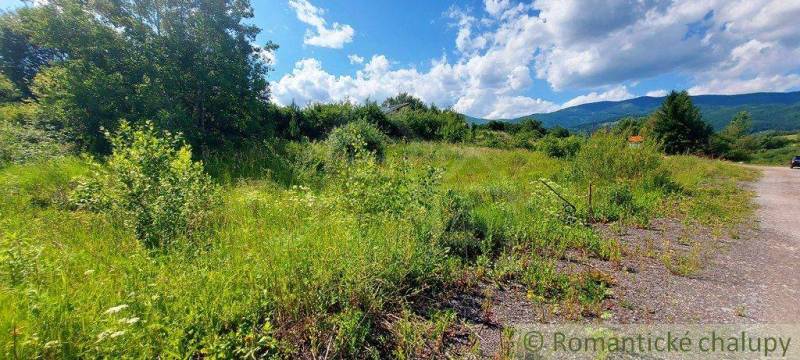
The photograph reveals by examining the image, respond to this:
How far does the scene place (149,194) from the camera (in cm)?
368

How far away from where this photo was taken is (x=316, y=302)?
92.7 inches

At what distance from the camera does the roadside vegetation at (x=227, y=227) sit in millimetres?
2066

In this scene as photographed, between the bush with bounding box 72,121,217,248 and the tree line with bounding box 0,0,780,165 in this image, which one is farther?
the tree line with bounding box 0,0,780,165

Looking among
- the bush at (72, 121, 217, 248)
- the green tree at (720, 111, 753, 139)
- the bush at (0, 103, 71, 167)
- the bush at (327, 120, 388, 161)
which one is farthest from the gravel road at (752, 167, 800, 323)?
the green tree at (720, 111, 753, 139)

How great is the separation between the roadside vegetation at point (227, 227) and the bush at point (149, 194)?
2 cm

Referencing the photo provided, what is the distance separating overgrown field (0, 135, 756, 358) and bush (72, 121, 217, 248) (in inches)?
2.7

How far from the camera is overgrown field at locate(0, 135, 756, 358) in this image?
191 cm

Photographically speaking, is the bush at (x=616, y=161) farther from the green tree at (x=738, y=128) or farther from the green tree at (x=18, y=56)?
the green tree at (x=738, y=128)

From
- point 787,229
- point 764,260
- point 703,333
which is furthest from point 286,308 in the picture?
point 787,229

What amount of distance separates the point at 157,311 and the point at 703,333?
3884 mm

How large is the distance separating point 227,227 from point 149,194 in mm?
935

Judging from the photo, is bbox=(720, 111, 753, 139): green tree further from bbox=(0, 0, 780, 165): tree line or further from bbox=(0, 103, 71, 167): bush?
bbox=(0, 103, 71, 167): bush

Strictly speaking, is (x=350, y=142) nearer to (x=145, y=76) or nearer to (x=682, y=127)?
(x=145, y=76)

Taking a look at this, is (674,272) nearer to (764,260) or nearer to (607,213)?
(764,260)
